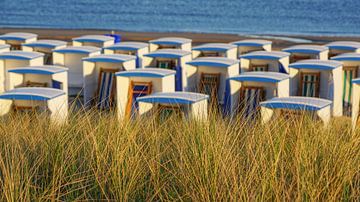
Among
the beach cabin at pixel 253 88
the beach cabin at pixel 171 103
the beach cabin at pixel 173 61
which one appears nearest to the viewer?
the beach cabin at pixel 171 103

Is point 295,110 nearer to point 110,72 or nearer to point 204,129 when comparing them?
point 204,129

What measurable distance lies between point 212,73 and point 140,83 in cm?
274

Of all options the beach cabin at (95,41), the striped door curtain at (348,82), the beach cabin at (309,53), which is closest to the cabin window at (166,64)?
the beach cabin at (309,53)

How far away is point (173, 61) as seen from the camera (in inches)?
851

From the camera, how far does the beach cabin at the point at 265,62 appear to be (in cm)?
2066

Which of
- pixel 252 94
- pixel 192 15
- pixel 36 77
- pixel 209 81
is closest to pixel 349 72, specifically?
pixel 209 81

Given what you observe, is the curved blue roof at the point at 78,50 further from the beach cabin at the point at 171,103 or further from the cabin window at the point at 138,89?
the beach cabin at the point at 171,103

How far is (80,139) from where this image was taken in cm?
888

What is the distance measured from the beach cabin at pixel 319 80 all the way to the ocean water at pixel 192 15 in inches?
2047

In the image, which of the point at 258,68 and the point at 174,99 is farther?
the point at 258,68

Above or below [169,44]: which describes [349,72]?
below

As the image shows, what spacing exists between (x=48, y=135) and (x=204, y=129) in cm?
170

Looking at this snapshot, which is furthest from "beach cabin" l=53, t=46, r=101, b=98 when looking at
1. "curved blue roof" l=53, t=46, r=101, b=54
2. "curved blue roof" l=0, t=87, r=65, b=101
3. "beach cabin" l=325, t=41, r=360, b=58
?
"curved blue roof" l=0, t=87, r=65, b=101

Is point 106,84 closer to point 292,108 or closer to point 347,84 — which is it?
point 347,84
